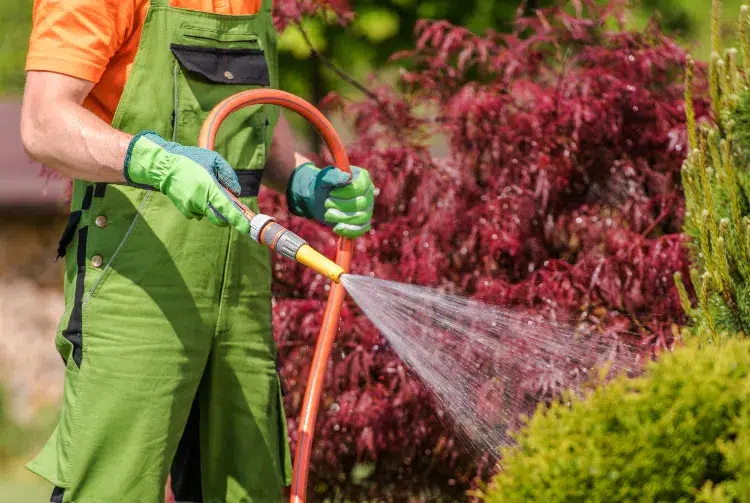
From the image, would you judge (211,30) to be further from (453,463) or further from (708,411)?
(453,463)

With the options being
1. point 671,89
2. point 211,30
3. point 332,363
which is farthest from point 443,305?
point 211,30

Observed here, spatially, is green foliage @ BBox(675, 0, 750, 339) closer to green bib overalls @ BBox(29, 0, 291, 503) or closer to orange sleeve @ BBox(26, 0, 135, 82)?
green bib overalls @ BBox(29, 0, 291, 503)

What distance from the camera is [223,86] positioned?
2707 millimetres

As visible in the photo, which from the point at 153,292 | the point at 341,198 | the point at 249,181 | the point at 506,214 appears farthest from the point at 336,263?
the point at 506,214

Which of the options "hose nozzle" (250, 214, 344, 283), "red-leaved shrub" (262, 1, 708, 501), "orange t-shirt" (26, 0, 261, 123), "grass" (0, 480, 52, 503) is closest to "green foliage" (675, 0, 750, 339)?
"red-leaved shrub" (262, 1, 708, 501)

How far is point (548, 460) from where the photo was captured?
1.98 m

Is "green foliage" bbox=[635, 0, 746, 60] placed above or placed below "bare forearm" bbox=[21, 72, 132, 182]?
above

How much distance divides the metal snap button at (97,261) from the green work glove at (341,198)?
67cm

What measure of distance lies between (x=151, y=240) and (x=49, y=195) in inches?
164

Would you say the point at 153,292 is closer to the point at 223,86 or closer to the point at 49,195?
the point at 223,86

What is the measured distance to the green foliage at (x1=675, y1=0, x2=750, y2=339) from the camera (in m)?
2.99

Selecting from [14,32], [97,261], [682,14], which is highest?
[682,14]

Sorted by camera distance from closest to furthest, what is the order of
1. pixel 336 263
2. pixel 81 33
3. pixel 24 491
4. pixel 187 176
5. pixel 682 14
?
pixel 187 176 → pixel 81 33 → pixel 336 263 → pixel 24 491 → pixel 682 14

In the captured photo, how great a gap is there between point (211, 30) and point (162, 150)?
0.43 m
